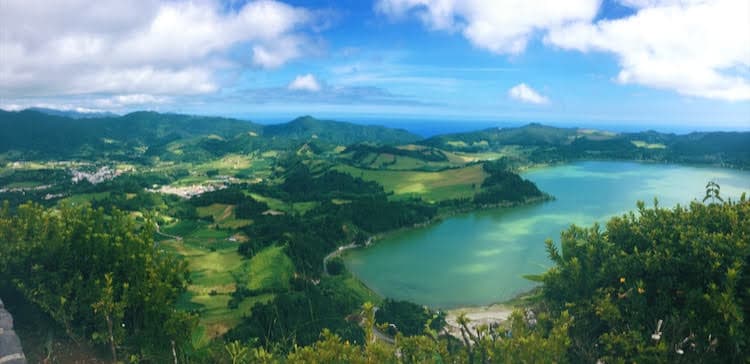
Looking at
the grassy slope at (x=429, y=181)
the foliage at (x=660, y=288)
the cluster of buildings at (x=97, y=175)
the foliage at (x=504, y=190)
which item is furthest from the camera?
the cluster of buildings at (x=97, y=175)

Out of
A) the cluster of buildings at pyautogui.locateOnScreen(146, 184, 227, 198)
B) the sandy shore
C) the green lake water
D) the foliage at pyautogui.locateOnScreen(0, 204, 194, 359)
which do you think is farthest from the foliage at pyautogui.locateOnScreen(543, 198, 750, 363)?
the cluster of buildings at pyautogui.locateOnScreen(146, 184, 227, 198)

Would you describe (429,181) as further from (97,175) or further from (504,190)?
(97,175)

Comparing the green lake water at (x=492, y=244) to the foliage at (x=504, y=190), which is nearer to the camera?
the green lake water at (x=492, y=244)

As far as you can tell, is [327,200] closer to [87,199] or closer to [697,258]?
[87,199]

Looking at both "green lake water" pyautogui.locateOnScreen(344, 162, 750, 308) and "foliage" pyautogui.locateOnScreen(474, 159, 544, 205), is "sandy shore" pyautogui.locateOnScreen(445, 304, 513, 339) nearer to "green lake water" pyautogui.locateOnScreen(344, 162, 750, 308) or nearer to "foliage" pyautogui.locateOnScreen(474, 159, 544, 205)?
"green lake water" pyautogui.locateOnScreen(344, 162, 750, 308)

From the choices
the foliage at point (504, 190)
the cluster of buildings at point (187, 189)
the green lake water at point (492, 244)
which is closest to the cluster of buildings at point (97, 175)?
the cluster of buildings at point (187, 189)

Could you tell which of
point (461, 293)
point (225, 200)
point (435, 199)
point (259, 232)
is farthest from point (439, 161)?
point (461, 293)

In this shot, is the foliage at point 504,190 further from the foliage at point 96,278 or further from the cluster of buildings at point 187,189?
the foliage at point 96,278

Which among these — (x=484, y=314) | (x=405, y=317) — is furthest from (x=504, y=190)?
(x=405, y=317)

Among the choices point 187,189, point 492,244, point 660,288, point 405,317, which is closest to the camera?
point 660,288
